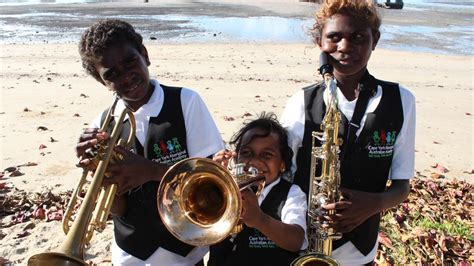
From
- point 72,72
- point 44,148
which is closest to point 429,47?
point 72,72

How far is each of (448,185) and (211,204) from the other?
15.8 ft

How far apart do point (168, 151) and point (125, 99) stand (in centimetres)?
42

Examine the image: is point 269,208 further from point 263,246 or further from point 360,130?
point 360,130

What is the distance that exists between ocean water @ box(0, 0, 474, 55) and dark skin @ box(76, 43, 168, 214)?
1772 cm

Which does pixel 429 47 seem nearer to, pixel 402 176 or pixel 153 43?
pixel 153 43

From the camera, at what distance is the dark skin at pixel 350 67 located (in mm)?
2504

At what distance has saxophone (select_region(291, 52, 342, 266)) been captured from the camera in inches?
99.2

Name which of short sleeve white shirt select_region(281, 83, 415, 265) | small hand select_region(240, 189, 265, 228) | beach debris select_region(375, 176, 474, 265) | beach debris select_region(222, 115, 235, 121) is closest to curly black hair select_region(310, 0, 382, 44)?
short sleeve white shirt select_region(281, 83, 415, 265)

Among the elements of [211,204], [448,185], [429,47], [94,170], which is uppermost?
[94,170]

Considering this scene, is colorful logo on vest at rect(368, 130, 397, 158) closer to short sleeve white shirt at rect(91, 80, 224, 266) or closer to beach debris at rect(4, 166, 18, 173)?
short sleeve white shirt at rect(91, 80, 224, 266)

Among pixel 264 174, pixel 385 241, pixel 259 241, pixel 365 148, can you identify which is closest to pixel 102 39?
pixel 264 174

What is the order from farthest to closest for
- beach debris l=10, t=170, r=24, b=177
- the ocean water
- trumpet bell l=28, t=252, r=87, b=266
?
the ocean water, beach debris l=10, t=170, r=24, b=177, trumpet bell l=28, t=252, r=87, b=266

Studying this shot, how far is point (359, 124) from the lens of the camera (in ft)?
8.75

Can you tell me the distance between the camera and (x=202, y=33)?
2709 centimetres
